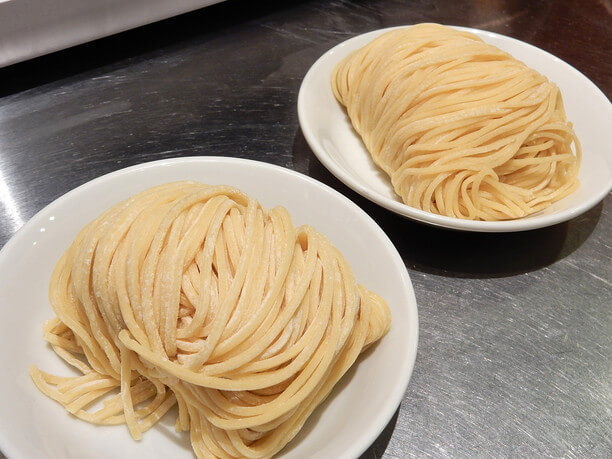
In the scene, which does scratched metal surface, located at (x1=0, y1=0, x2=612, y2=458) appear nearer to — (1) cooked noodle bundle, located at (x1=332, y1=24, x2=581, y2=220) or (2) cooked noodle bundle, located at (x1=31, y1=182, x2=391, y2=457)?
(1) cooked noodle bundle, located at (x1=332, y1=24, x2=581, y2=220)

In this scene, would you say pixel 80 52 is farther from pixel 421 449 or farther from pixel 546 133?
pixel 421 449

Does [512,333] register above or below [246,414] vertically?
below

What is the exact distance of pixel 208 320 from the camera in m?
1.06

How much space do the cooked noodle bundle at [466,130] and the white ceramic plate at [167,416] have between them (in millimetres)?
355

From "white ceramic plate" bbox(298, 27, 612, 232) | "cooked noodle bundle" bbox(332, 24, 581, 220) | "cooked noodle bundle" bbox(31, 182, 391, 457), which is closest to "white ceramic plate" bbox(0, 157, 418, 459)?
"cooked noodle bundle" bbox(31, 182, 391, 457)

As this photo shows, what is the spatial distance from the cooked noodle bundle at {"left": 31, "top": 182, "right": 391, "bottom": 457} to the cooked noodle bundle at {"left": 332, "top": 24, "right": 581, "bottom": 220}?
535mm

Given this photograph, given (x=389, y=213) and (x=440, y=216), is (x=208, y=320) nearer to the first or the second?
(x=440, y=216)

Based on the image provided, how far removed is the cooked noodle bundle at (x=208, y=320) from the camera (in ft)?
3.42

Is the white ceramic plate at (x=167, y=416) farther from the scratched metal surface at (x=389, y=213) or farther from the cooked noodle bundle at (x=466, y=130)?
the cooked noodle bundle at (x=466, y=130)

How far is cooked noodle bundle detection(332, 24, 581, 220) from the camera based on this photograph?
1.59m

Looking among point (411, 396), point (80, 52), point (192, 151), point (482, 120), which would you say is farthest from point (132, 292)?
point (80, 52)

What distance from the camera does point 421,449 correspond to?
1264 mm

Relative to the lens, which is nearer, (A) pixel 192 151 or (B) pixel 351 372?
(B) pixel 351 372

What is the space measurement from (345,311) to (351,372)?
0.15 meters
